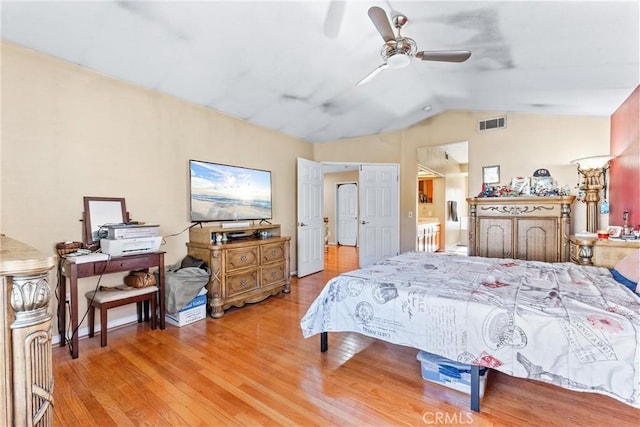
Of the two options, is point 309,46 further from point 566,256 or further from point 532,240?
point 566,256

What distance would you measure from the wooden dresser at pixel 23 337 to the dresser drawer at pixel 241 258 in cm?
247

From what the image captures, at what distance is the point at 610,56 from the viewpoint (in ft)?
7.92

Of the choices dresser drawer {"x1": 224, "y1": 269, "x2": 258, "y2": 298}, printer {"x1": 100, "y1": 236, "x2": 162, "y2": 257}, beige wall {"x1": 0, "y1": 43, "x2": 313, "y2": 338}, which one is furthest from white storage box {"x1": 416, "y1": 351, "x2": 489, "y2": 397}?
beige wall {"x1": 0, "y1": 43, "x2": 313, "y2": 338}

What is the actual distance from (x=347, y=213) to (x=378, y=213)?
3.77 m

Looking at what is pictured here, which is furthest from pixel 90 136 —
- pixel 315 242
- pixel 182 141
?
pixel 315 242

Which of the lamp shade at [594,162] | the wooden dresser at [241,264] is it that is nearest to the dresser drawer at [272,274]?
the wooden dresser at [241,264]

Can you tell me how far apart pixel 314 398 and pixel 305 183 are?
11.8 feet

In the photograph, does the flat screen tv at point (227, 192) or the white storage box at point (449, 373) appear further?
the flat screen tv at point (227, 192)

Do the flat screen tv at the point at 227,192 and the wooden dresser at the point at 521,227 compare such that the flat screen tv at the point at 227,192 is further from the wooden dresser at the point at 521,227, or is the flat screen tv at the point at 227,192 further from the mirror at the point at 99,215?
the wooden dresser at the point at 521,227

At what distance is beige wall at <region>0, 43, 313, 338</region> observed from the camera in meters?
2.40

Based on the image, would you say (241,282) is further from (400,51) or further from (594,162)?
(594,162)

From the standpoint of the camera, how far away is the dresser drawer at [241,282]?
3404 millimetres

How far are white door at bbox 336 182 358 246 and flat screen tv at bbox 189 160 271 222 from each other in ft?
16.2

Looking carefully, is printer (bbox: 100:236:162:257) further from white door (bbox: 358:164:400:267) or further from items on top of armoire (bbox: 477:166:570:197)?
items on top of armoire (bbox: 477:166:570:197)
